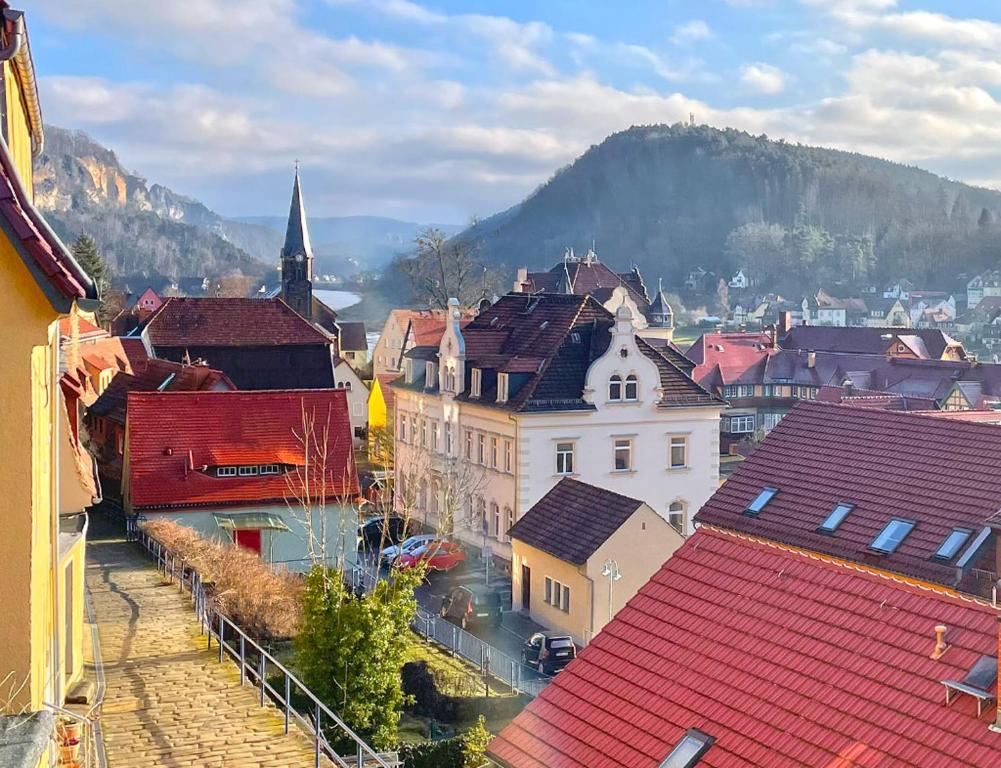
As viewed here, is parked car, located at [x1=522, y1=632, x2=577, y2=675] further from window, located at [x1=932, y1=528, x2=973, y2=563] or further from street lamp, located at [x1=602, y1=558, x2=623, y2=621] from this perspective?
window, located at [x1=932, y1=528, x2=973, y2=563]

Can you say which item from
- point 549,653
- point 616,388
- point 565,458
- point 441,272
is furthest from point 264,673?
point 441,272

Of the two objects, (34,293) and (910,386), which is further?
(910,386)

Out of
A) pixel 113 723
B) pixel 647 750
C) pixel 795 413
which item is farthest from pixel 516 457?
pixel 647 750

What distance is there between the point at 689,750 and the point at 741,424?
71397 mm

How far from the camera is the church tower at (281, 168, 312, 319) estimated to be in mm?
85125

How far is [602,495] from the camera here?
99.8 feet

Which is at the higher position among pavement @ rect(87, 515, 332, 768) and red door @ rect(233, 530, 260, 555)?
pavement @ rect(87, 515, 332, 768)

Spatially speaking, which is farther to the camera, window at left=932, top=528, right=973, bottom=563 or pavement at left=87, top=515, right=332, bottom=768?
window at left=932, top=528, right=973, bottom=563

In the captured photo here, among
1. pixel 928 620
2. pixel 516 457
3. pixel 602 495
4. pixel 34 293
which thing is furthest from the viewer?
pixel 516 457

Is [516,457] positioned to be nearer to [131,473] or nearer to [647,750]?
[131,473]

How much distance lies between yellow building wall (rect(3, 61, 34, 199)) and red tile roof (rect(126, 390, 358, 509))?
738 inches

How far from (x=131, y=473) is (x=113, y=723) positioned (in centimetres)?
1569

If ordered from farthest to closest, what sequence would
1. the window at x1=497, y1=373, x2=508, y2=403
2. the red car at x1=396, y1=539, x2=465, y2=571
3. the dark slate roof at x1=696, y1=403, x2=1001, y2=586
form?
1. the window at x1=497, y1=373, x2=508, y2=403
2. the red car at x1=396, y1=539, x2=465, y2=571
3. the dark slate roof at x1=696, y1=403, x2=1001, y2=586

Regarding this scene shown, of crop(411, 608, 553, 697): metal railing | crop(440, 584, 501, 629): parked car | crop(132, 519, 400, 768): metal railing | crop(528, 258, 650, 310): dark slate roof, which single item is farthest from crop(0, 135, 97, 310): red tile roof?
crop(528, 258, 650, 310): dark slate roof
